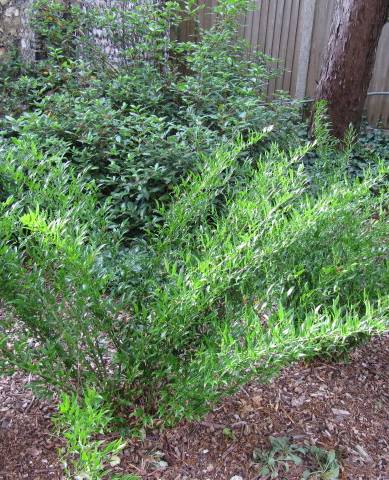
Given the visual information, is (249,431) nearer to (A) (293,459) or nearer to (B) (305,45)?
(A) (293,459)

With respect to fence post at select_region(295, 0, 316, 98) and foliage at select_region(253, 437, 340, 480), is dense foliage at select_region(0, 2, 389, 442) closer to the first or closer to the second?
foliage at select_region(253, 437, 340, 480)

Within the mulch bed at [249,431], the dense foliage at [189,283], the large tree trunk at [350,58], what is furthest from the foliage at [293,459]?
the large tree trunk at [350,58]

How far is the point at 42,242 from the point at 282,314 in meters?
0.74

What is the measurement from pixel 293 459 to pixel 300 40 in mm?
6316

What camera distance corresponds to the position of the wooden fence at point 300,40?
22.4 feet

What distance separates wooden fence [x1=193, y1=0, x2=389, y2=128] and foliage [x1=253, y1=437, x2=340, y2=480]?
5920mm

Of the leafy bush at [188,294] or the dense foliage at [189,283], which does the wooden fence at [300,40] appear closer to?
the dense foliage at [189,283]

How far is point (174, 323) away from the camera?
5.55ft

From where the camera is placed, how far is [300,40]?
23.1ft

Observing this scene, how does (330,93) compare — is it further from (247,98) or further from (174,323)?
(174,323)

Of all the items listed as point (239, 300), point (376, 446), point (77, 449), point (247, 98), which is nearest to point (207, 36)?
point (247, 98)

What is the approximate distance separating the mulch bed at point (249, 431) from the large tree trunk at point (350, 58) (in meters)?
3.45

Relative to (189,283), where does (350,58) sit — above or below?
above

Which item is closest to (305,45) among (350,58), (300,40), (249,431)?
(300,40)
